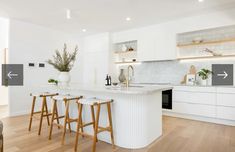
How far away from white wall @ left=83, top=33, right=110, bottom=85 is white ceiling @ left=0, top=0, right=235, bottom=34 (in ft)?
3.42

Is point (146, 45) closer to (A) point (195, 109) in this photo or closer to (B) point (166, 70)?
(B) point (166, 70)

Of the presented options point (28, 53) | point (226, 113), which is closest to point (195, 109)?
point (226, 113)

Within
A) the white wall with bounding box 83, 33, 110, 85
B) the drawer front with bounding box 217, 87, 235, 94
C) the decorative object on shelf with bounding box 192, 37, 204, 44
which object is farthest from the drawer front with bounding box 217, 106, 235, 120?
the white wall with bounding box 83, 33, 110, 85

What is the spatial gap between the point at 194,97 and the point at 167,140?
165cm

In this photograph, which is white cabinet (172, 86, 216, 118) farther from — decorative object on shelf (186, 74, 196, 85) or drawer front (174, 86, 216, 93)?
decorative object on shelf (186, 74, 196, 85)

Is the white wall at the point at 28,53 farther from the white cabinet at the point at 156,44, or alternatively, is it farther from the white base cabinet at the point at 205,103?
the white base cabinet at the point at 205,103

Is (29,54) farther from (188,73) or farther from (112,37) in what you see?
(188,73)

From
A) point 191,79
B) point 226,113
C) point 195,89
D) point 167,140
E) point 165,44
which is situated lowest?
point 167,140

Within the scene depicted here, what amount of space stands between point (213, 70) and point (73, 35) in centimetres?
468

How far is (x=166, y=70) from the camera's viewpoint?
4926 mm

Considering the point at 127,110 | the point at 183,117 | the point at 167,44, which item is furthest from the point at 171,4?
the point at 183,117

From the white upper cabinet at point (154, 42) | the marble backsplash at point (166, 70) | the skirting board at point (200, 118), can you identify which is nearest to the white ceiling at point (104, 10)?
the white upper cabinet at point (154, 42)

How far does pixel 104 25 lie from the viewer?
499cm

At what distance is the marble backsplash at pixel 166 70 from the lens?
4352 millimetres
